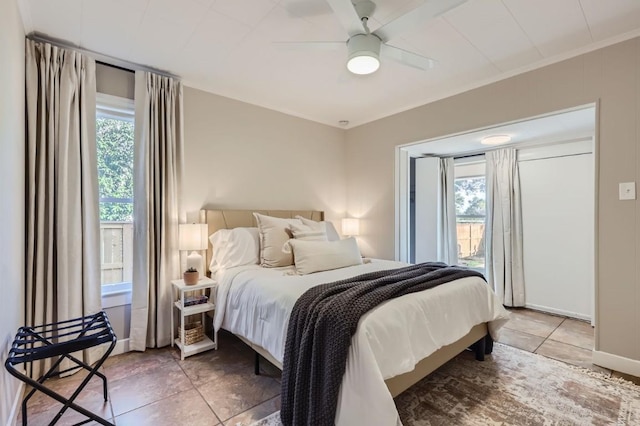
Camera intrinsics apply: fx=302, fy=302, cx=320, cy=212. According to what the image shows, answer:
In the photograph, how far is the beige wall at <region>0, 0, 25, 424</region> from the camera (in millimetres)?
1538

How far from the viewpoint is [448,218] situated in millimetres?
4840

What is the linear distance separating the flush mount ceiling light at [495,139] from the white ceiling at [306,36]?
83cm

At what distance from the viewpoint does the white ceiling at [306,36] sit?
1.99 m

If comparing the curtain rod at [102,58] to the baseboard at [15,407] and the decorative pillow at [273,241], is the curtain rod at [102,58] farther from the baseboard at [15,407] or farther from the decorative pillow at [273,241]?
the baseboard at [15,407]

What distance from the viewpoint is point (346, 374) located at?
58.3 inches

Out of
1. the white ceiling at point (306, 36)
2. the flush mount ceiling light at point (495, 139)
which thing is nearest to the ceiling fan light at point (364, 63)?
the white ceiling at point (306, 36)

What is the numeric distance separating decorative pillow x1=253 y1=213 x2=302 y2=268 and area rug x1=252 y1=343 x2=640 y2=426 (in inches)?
50.6

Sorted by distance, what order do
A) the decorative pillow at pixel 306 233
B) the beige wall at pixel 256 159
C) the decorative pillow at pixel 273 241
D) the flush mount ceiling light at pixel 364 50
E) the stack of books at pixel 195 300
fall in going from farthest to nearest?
the beige wall at pixel 256 159, the decorative pillow at pixel 306 233, the decorative pillow at pixel 273 241, the stack of books at pixel 195 300, the flush mount ceiling light at pixel 364 50

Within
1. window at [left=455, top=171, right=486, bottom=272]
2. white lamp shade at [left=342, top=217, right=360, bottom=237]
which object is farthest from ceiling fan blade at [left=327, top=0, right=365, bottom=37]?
window at [left=455, top=171, right=486, bottom=272]

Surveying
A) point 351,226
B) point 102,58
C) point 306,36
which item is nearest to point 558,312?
point 351,226

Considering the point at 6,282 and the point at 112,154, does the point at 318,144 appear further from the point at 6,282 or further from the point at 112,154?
the point at 6,282

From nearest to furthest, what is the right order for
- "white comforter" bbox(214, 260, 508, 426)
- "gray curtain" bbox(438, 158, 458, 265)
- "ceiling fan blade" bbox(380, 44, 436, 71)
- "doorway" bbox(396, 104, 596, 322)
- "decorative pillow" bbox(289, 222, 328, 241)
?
"white comforter" bbox(214, 260, 508, 426) < "ceiling fan blade" bbox(380, 44, 436, 71) < "decorative pillow" bbox(289, 222, 328, 241) < "doorway" bbox(396, 104, 596, 322) < "gray curtain" bbox(438, 158, 458, 265)

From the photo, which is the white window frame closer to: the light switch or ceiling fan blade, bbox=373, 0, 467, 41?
ceiling fan blade, bbox=373, 0, 467, 41

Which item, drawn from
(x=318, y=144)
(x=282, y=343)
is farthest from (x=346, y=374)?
(x=318, y=144)
